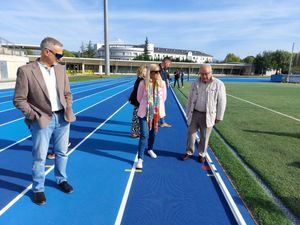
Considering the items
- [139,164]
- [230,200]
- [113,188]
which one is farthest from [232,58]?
[113,188]

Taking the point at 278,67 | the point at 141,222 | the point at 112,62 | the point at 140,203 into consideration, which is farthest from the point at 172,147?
the point at 278,67

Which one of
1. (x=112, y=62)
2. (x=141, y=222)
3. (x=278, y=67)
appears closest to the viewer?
(x=141, y=222)

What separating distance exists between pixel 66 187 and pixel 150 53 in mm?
117026

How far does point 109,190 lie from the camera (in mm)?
3701

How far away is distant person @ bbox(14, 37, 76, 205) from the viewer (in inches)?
116

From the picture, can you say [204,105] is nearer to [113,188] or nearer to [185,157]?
[185,157]

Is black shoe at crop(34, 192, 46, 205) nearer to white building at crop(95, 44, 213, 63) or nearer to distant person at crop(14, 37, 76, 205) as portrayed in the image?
distant person at crop(14, 37, 76, 205)

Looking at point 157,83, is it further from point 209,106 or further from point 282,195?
point 282,195

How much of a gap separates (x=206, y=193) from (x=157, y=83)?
2101 millimetres

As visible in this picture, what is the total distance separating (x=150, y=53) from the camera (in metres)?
117

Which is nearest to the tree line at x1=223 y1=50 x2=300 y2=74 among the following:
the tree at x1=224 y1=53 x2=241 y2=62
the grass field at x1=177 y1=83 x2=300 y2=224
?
the tree at x1=224 y1=53 x2=241 y2=62

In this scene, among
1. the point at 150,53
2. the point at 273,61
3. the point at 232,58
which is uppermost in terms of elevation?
the point at 150,53

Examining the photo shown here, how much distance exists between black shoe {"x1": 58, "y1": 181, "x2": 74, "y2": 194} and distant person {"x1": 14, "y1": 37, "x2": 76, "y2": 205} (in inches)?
12.5

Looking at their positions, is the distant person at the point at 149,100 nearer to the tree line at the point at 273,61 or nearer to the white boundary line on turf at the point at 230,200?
the white boundary line on turf at the point at 230,200
